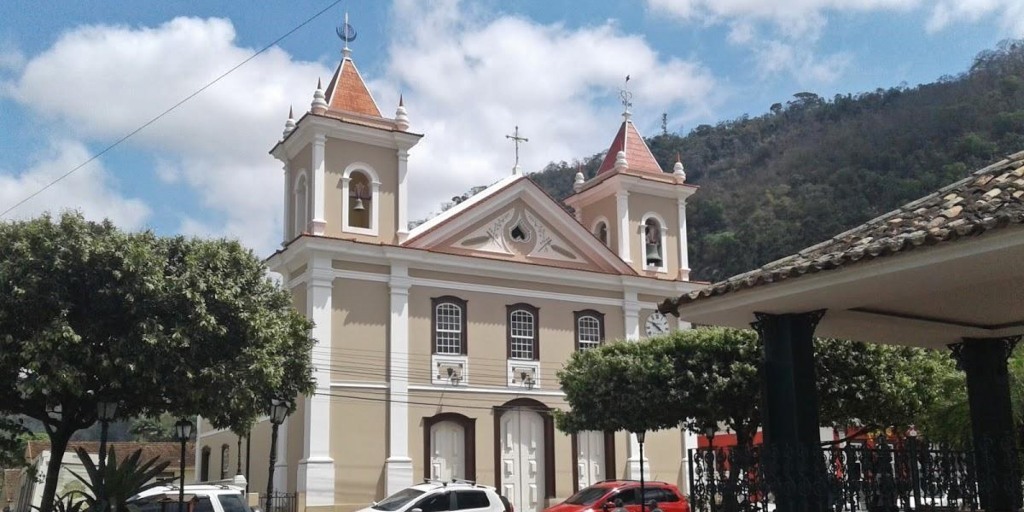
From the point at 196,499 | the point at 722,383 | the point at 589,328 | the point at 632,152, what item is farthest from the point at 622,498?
the point at 632,152

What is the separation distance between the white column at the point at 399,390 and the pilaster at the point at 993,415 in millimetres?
17051

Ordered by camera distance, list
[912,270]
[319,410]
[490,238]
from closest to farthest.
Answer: [912,270] < [319,410] < [490,238]

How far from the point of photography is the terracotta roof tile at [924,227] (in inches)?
303

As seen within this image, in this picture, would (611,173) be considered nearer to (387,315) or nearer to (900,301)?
(387,315)

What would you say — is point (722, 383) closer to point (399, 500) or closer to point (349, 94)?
point (399, 500)

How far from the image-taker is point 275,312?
19.9 metres

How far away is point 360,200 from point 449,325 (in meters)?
4.34

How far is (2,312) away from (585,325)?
695 inches

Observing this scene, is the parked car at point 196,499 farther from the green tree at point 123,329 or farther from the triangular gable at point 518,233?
the triangular gable at point 518,233

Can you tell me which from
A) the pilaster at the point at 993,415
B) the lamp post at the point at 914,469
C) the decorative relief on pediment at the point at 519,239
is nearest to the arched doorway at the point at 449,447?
the decorative relief on pediment at the point at 519,239

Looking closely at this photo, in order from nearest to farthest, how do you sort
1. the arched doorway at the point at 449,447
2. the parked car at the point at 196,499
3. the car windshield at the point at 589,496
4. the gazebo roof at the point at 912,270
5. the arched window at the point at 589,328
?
the gazebo roof at the point at 912,270 < the parked car at the point at 196,499 < the car windshield at the point at 589,496 < the arched doorway at the point at 449,447 < the arched window at the point at 589,328

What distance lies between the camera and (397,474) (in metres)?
26.1

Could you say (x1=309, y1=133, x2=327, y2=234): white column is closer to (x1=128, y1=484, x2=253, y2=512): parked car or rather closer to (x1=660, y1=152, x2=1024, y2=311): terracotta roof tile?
(x1=128, y1=484, x2=253, y2=512): parked car

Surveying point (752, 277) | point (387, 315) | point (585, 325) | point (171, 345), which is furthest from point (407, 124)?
point (752, 277)
